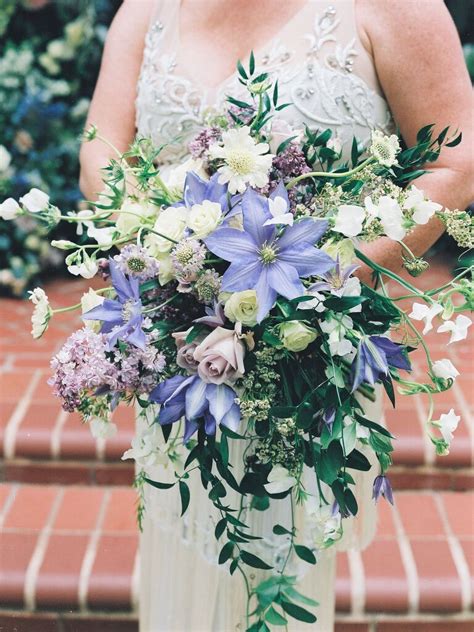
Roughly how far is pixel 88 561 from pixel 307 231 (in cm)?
178

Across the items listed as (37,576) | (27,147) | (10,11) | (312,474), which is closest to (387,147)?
(312,474)

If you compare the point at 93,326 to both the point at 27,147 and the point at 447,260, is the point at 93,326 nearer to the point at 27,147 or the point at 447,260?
the point at 27,147

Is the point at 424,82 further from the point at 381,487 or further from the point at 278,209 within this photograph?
the point at 381,487

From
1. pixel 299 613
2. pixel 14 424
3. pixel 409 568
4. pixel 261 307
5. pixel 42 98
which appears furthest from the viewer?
pixel 42 98

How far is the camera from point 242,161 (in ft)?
3.62

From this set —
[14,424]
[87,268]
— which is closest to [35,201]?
[87,268]

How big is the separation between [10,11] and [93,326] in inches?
125

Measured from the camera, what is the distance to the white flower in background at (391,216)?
1053 mm

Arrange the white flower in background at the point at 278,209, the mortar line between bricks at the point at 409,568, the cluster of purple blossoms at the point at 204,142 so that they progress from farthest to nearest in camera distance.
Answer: the mortar line between bricks at the point at 409,568
the cluster of purple blossoms at the point at 204,142
the white flower in background at the point at 278,209

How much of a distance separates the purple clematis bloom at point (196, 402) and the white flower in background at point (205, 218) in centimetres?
20

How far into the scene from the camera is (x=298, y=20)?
158cm

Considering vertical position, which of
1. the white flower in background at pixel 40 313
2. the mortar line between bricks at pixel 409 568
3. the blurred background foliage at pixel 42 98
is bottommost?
the mortar line between bricks at pixel 409 568

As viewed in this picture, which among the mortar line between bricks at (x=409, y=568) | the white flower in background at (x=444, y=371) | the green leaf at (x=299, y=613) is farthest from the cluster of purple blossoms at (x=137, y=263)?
the mortar line between bricks at (x=409, y=568)

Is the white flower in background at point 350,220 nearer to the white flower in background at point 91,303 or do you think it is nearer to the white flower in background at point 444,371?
the white flower in background at point 444,371
